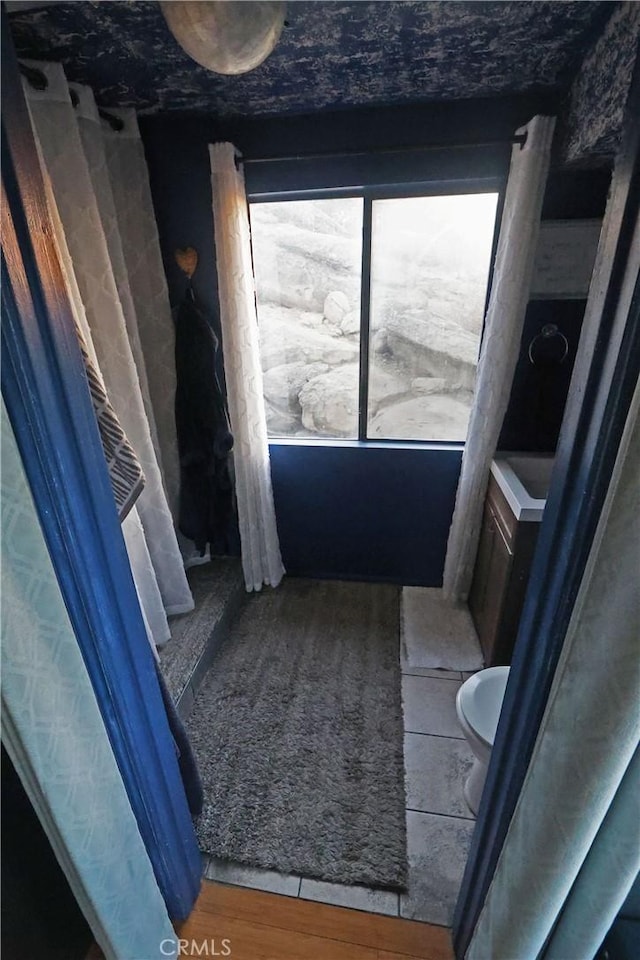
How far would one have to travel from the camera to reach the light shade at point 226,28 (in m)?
1.05

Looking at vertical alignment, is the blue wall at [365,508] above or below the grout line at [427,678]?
above

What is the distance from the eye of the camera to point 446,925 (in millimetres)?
1253

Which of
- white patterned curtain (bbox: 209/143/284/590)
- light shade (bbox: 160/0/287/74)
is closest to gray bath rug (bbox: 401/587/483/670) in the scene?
white patterned curtain (bbox: 209/143/284/590)

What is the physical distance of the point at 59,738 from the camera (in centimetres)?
74

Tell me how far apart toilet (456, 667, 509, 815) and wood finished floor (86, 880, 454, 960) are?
405 millimetres

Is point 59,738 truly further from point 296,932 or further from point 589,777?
point 296,932

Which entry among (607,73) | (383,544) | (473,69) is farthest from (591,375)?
(383,544)

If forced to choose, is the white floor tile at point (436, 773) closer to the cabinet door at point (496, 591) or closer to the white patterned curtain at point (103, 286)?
the cabinet door at point (496, 591)

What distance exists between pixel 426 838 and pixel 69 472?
159cm

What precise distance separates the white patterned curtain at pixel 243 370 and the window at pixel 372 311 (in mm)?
287

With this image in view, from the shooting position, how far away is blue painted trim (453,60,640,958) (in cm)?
57

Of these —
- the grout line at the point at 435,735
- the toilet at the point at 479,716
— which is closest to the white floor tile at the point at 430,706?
the grout line at the point at 435,735

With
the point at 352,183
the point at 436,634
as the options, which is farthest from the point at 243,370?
the point at 436,634

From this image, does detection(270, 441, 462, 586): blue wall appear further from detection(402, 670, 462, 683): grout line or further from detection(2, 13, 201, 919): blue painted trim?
detection(2, 13, 201, 919): blue painted trim
